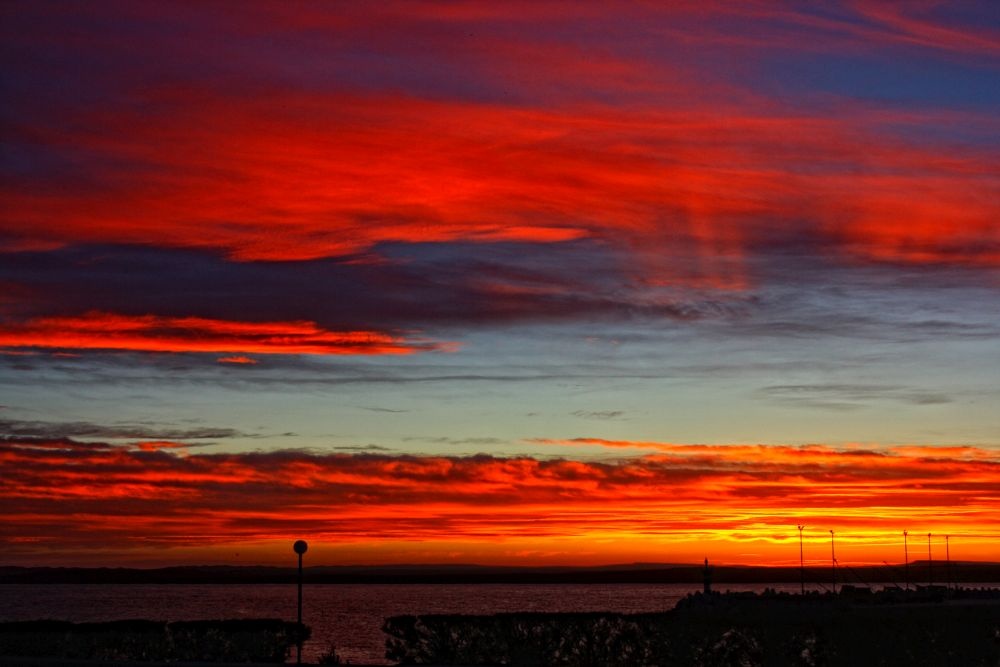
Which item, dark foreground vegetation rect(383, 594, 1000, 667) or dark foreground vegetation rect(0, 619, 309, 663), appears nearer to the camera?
dark foreground vegetation rect(0, 619, 309, 663)

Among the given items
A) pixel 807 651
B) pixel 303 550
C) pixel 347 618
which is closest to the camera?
pixel 303 550

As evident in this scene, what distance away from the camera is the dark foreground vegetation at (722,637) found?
59.2 m

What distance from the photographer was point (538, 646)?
68750 millimetres

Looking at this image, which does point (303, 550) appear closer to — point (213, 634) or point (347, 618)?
point (213, 634)

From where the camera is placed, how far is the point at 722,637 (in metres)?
60.3

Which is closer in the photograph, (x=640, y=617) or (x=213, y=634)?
(x=213, y=634)

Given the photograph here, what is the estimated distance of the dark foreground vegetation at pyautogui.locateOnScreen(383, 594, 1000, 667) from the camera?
2333 inches

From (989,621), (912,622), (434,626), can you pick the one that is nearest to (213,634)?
(434,626)

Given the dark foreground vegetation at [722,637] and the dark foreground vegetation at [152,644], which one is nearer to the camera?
the dark foreground vegetation at [152,644]

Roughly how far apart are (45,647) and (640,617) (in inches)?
1330

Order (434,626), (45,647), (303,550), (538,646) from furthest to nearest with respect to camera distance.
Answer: (434,626), (538,646), (45,647), (303,550)

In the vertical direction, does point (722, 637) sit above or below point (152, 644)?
Answer: above

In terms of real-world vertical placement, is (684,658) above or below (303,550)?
below

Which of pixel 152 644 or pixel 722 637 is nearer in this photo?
pixel 152 644
